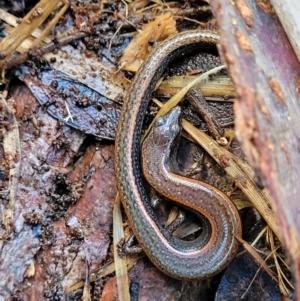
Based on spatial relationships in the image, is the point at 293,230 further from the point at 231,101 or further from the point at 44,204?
the point at 44,204

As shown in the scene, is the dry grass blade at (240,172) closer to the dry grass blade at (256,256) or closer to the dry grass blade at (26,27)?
the dry grass blade at (256,256)

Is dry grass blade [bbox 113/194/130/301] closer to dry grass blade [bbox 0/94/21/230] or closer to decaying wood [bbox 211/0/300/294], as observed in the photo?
Answer: dry grass blade [bbox 0/94/21/230]

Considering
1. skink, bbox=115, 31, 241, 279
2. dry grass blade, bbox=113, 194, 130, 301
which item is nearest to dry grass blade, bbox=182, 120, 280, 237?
skink, bbox=115, 31, 241, 279

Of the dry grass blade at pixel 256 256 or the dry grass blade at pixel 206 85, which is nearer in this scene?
the dry grass blade at pixel 256 256

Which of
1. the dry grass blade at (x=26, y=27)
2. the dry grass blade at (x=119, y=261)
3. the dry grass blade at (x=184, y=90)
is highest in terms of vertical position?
the dry grass blade at (x=26, y=27)

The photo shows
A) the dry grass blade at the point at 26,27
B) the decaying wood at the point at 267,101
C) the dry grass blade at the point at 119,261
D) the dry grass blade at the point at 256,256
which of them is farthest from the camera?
the dry grass blade at the point at 26,27

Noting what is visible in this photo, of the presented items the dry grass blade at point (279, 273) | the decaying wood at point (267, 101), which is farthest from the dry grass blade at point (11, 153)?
the decaying wood at point (267, 101)

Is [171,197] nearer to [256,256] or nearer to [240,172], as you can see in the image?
[240,172]

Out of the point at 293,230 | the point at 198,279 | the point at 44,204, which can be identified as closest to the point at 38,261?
the point at 44,204
